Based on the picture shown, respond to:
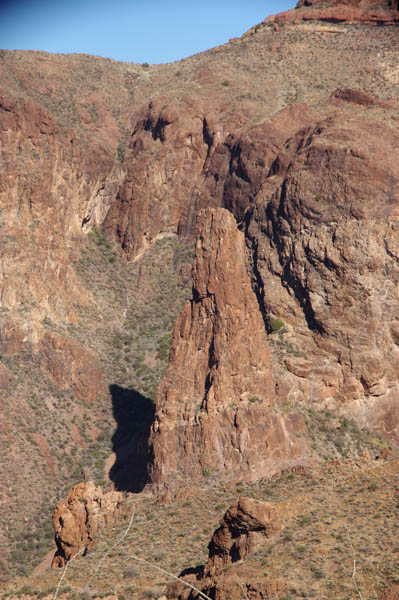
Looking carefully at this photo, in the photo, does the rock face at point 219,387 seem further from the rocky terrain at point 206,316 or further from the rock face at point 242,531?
the rock face at point 242,531

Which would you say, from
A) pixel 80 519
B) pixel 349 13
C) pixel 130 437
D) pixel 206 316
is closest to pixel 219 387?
pixel 206 316

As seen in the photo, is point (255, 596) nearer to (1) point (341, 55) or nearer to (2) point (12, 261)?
(2) point (12, 261)

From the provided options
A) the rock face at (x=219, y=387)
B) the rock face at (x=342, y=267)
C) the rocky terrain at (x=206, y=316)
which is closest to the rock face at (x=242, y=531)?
the rocky terrain at (x=206, y=316)

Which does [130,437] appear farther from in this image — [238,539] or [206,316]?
[238,539]

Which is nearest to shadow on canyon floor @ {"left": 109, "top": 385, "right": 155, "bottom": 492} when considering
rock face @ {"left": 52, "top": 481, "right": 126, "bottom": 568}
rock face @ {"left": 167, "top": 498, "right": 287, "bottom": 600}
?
rock face @ {"left": 52, "top": 481, "right": 126, "bottom": 568}

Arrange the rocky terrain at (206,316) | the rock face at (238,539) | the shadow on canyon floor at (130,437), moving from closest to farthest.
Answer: the rock face at (238,539)
the rocky terrain at (206,316)
the shadow on canyon floor at (130,437)

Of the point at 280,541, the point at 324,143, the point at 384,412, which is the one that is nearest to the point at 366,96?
the point at 324,143
